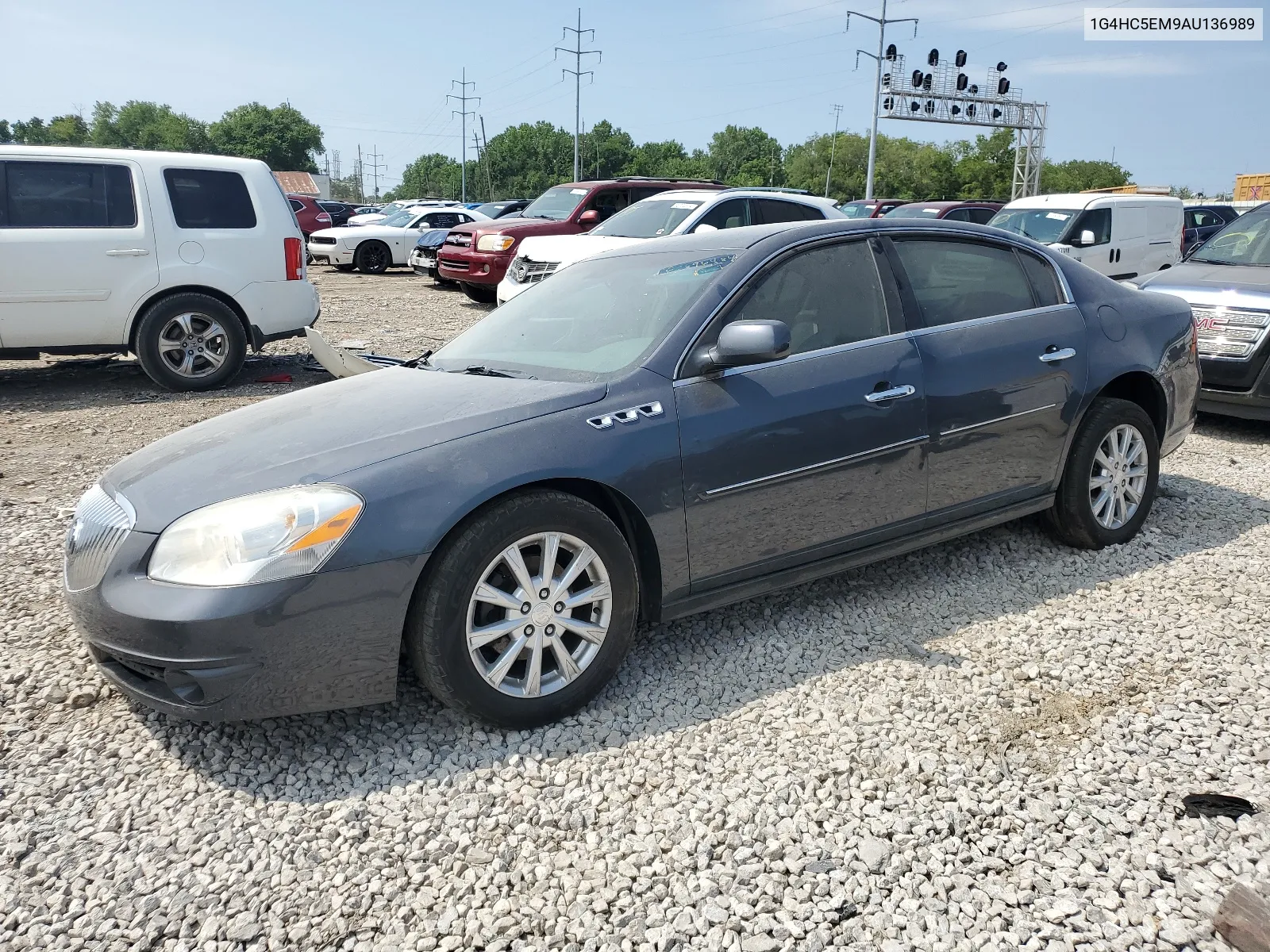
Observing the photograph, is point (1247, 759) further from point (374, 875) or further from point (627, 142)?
point (627, 142)

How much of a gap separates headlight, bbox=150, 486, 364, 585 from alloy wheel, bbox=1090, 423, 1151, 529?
346cm

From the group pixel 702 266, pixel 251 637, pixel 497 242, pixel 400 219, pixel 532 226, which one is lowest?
pixel 251 637

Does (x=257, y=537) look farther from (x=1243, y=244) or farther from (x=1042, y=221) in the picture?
(x=1042, y=221)

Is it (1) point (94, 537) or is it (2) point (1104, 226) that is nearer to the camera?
(1) point (94, 537)

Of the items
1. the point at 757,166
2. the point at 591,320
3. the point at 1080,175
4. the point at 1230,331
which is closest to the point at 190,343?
the point at 591,320

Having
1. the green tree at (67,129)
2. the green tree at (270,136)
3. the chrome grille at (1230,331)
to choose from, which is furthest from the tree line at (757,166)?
the chrome grille at (1230,331)

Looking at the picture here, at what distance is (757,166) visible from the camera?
107m

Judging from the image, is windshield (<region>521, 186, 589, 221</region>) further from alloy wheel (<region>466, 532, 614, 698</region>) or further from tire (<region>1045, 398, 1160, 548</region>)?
alloy wheel (<region>466, 532, 614, 698</region>)

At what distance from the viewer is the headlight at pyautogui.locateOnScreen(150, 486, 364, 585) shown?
2.78 m

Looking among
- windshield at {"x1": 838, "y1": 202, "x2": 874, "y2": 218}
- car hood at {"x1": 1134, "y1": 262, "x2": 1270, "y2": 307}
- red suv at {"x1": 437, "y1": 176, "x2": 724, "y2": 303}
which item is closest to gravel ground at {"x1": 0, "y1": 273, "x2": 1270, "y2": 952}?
car hood at {"x1": 1134, "y1": 262, "x2": 1270, "y2": 307}

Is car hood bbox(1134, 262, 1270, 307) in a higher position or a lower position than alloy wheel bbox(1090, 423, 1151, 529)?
higher

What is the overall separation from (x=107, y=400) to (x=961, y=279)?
7.28 metres

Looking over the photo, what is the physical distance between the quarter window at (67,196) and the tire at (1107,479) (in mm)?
7598

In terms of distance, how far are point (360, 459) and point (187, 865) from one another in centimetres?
119
